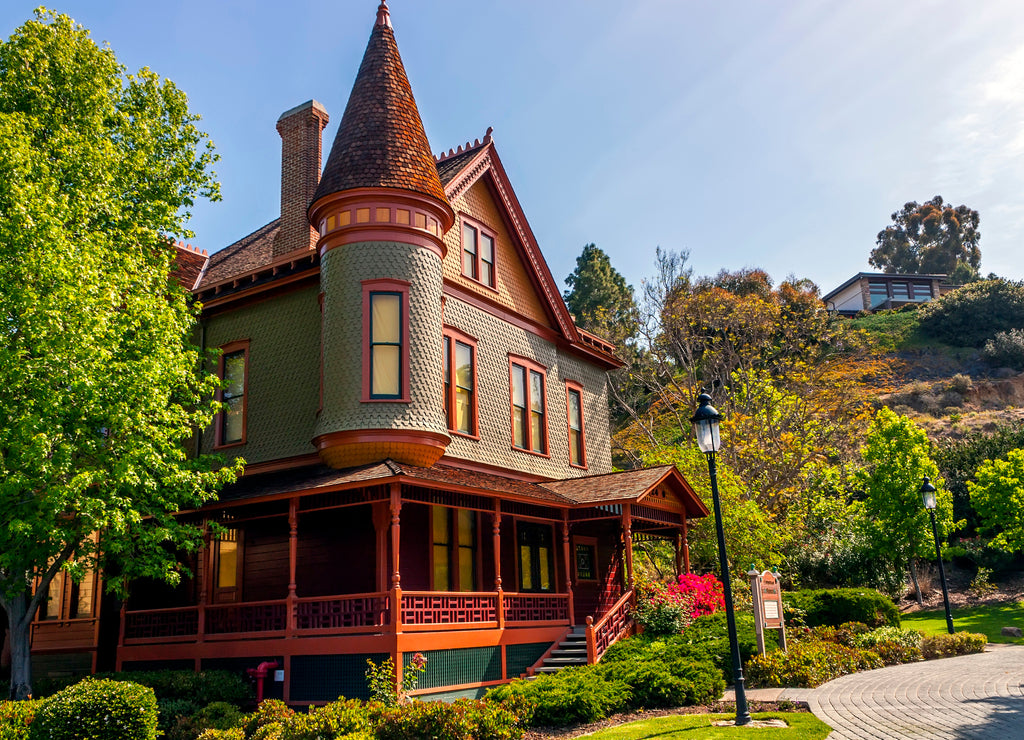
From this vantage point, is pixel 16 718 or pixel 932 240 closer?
pixel 16 718

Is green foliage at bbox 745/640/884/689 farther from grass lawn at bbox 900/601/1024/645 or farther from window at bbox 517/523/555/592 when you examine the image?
grass lawn at bbox 900/601/1024/645

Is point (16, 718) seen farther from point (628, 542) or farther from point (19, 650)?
point (628, 542)

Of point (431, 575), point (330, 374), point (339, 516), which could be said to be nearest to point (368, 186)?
point (330, 374)

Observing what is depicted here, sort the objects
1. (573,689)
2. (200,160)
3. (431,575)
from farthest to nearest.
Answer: (200,160) → (431,575) → (573,689)

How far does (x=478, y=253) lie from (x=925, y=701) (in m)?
14.7

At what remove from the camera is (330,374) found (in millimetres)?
18250

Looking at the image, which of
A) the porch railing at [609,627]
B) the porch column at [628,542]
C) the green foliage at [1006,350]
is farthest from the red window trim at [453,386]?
the green foliage at [1006,350]

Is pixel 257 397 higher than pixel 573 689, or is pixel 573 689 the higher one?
pixel 257 397

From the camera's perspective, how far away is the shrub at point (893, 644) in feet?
62.3

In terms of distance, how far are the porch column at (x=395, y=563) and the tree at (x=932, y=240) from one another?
102137 millimetres

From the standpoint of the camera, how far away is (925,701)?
13.1m

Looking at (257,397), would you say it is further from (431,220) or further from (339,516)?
(431,220)

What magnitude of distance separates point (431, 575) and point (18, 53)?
1469 cm

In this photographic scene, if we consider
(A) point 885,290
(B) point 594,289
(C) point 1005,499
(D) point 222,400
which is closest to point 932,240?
(A) point 885,290
